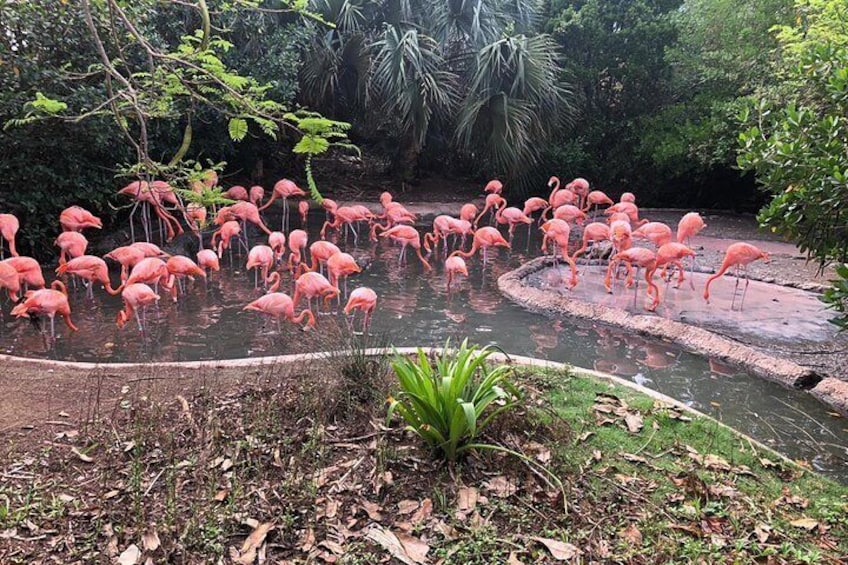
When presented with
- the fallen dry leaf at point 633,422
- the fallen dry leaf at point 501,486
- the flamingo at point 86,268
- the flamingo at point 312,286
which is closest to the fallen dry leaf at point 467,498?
the fallen dry leaf at point 501,486

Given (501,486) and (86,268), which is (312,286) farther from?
(501,486)

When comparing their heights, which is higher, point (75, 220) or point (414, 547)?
point (75, 220)

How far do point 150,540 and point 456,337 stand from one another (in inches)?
131

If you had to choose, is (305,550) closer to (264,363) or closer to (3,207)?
(264,363)

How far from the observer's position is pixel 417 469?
2.92 meters

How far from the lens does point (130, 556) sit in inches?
90.7

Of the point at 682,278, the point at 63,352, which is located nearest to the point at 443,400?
the point at 63,352

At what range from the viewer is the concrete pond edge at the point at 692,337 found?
14.1 ft

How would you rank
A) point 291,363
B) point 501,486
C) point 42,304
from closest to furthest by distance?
point 501,486 → point 291,363 → point 42,304

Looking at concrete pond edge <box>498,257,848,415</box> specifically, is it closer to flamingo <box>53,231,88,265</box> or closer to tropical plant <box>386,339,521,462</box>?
tropical plant <box>386,339,521,462</box>

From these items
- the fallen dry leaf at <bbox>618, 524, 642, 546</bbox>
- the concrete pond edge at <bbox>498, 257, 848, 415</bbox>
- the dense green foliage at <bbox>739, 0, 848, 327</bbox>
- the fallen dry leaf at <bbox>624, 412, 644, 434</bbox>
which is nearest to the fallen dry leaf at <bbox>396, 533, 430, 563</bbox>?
the fallen dry leaf at <bbox>618, 524, 642, 546</bbox>

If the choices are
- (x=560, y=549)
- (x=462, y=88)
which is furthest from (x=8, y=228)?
(x=462, y=88)

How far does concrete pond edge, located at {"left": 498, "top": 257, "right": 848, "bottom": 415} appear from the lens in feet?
14.1

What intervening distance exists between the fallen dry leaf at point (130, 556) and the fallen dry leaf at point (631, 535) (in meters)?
1.84
